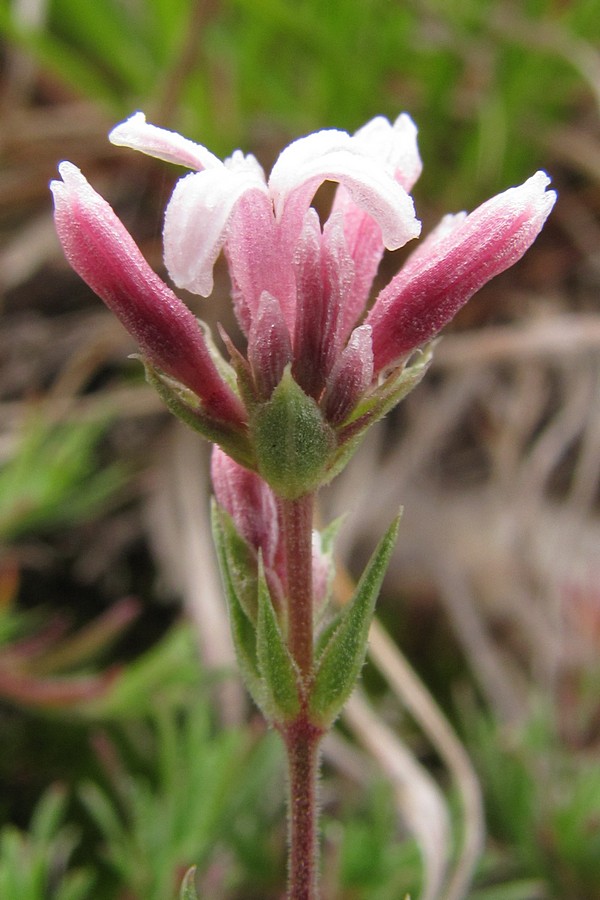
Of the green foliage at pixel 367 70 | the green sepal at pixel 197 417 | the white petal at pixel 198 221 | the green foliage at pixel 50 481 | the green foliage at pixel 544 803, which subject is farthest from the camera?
the green foliage at pixel 367 70

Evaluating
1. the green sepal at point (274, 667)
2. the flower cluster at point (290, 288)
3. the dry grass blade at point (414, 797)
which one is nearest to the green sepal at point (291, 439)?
the flower cluster at point (290, 288)

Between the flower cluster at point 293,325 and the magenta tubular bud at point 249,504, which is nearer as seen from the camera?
the flower cluster at point 293,325

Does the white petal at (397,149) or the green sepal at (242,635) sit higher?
the white petal at (397,149)

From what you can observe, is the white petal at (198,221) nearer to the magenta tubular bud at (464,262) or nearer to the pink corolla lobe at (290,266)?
the pink corolla lobe at (290,266)

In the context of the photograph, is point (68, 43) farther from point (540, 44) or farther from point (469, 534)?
point (469, 534)

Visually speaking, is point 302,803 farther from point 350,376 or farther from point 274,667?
point 350,376

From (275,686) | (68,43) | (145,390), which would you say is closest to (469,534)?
(145,390)
